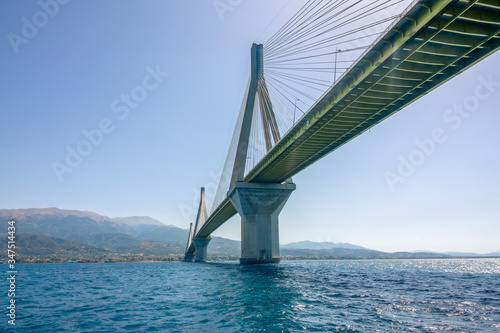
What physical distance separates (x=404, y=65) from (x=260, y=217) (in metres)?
32.5

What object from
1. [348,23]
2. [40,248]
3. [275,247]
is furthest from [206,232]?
[40,248]

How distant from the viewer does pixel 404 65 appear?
1805 centimetres

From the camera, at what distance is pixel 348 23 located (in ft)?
63.2

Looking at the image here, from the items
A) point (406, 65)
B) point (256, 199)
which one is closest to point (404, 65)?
point (406, 65)

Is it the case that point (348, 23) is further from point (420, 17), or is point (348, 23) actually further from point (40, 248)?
point (40, 248)

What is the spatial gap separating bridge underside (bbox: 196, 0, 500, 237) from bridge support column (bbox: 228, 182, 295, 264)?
645 inches

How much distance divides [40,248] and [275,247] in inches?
8198

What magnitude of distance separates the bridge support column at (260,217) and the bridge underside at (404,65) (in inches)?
645

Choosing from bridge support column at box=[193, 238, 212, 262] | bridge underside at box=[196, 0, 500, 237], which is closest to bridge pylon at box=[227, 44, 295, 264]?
bridge underside at box=[196, 0, 500, 237]

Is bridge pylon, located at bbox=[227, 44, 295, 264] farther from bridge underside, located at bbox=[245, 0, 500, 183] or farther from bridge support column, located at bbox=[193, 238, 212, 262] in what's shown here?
bridge support column, located at bbox=[193, 238, 212, 262]

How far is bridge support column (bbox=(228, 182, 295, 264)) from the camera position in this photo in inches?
1800

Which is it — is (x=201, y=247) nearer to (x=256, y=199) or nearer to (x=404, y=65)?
(x=256, y=199)

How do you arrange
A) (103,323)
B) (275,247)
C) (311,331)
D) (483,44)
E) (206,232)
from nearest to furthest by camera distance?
1. (311,331)
2. (103,323)
3. (483,44)
4. (275,247)
5. (206,232)

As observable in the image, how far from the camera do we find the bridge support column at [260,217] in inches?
1800
